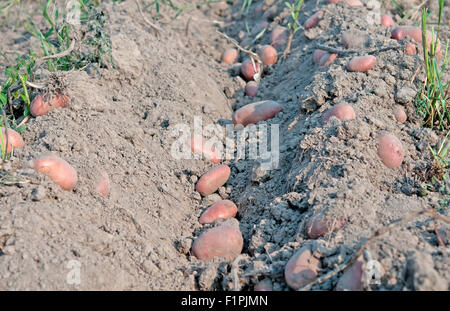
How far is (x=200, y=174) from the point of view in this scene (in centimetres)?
250

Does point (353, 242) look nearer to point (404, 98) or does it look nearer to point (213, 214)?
point (213, 214)

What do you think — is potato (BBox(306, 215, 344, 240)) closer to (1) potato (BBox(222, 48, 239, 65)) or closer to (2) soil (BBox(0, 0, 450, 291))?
(2) soil (BBox(0, 0, 450, 291))

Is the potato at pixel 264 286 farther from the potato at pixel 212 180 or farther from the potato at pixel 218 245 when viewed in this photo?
the potato at pixel 212 180

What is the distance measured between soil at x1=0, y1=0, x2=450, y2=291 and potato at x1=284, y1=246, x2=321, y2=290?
4 cm

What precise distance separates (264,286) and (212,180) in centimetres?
79

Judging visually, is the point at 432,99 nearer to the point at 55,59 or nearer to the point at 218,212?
the point at 218,212

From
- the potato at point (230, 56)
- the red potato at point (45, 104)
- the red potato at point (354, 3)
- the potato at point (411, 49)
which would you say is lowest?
the potato at point (230, 56)

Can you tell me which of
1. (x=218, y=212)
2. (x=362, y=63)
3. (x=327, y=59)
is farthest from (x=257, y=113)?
(x=218, y=212)

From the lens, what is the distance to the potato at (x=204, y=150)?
257 cm

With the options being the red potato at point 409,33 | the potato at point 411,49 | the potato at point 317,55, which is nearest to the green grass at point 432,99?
the potato at point 411,49

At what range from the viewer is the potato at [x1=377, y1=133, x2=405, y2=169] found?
210cm

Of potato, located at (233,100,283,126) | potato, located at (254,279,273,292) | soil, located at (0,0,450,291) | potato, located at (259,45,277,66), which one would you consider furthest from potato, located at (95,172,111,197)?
potato, located at (259,45,277,66)

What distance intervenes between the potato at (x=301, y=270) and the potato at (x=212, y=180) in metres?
0.81

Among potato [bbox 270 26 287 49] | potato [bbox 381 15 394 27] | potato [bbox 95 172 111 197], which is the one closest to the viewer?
potato [bbox 95 172 111 197]
